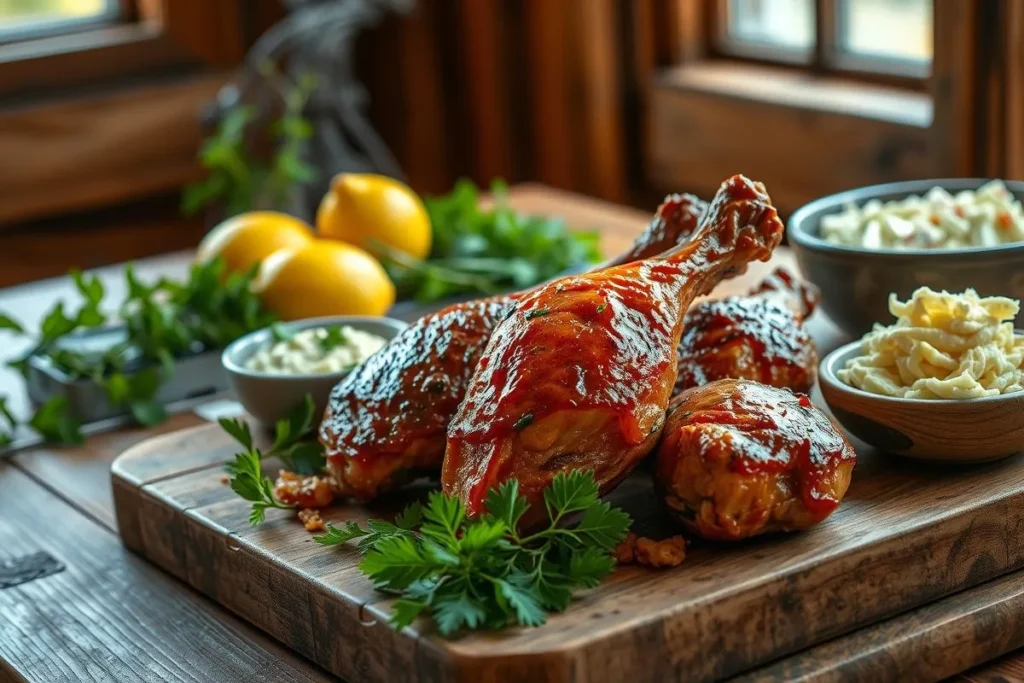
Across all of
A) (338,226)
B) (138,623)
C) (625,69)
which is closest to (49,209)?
(625,69)

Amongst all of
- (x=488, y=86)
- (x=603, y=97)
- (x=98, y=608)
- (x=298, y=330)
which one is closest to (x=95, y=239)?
(x=488, y=86)

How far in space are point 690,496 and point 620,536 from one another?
63 mm

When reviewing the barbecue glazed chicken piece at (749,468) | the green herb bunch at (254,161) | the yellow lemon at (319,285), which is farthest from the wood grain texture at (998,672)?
the green herb bunch at (254,161)

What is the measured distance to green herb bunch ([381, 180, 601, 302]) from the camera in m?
1.96

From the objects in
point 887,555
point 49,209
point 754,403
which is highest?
point 754,403

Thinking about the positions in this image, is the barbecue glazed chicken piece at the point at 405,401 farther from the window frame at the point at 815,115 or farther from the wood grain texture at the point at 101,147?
the wood grain texture at the point at 101,147

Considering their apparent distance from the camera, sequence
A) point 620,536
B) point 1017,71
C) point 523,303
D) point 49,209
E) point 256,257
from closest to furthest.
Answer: point 620,536, point 523,303, point 256,257, point 1017,71, point 49,209

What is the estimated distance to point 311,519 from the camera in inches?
46.8

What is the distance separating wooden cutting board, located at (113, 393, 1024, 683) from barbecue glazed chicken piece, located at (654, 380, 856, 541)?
0.10 ft

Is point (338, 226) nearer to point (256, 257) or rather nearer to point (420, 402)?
point (256, 257)

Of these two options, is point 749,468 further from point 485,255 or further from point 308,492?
point 485,255

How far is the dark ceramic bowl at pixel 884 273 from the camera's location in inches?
55.0

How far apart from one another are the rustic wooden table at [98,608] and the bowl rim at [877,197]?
0.14 metres

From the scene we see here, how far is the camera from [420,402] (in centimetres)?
119
